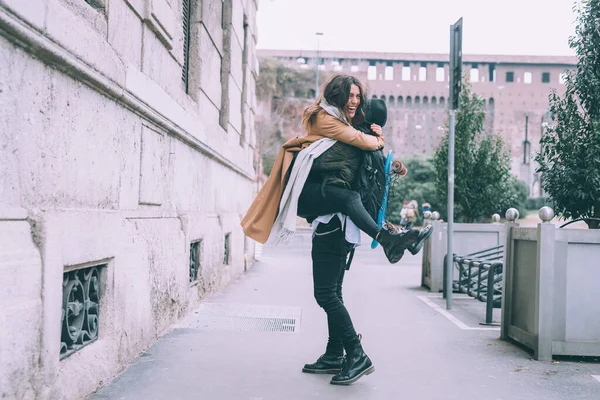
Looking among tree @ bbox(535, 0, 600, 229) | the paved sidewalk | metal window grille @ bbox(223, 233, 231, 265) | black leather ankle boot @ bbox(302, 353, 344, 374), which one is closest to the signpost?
the paved sidewalk

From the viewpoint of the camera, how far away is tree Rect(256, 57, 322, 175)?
58656mm

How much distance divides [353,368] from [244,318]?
2.91 meters

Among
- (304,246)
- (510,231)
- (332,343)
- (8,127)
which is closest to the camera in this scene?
(8,127)

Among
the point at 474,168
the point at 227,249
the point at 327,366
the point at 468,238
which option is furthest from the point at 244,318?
the point at 474,168

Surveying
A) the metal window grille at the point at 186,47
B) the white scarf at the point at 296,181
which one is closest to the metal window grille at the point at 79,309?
the white scarf at the point at 296,181

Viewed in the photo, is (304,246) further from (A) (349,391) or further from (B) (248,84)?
(A) (349,391)

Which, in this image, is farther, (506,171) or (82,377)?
(506,171)

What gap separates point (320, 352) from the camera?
564cm

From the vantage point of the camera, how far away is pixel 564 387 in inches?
184

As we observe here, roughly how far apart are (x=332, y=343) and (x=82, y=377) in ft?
5.54

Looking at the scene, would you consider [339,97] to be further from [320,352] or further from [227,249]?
[227,249]

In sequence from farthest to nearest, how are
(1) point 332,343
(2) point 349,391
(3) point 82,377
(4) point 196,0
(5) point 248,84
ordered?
(5) point 248,84
(4) point 196,0
(1) point 332,343
(2) point 349,391
(3) point 82,377

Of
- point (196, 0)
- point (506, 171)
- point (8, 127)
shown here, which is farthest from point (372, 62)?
point (8, 127)

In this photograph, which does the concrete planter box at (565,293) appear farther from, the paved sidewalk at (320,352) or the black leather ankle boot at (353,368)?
the black leather ankle boot at (353,368)
